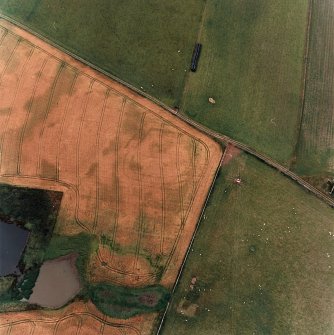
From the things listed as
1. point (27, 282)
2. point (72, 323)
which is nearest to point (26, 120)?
point (27, 282)

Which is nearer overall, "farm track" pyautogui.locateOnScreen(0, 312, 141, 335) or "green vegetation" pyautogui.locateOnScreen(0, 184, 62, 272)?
"farm track" pyautogui.locateOnScreen(0, 312, 141, 335)

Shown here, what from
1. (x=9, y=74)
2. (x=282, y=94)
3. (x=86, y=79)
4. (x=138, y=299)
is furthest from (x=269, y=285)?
(x=9, y=74)

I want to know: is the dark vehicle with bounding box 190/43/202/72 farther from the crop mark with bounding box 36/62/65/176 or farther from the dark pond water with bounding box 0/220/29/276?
the dark pond water with bounding box 0/220/29/276

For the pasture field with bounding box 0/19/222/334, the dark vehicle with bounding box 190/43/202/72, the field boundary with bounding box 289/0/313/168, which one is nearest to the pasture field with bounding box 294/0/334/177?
the field boundary with bounding box 289/0/313/168

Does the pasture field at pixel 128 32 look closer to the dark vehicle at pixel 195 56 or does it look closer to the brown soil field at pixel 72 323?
the dark vehicle at pixel 195 56

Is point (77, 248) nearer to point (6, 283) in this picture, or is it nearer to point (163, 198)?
point (6, 283)

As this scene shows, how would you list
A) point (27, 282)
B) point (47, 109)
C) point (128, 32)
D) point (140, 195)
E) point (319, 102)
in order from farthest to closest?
point (128, 32)
point (319, 102)
point (47, 109)
point (140, 195)
point (27, 282)
